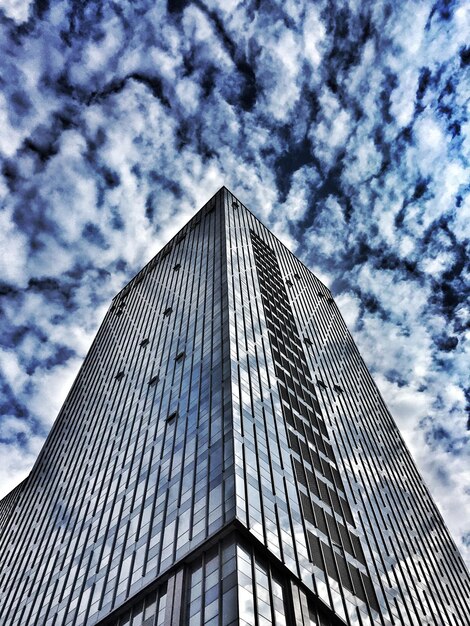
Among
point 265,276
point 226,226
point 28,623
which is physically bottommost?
point 28,623

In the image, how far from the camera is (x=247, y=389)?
5650cm

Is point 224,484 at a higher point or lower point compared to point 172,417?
lower

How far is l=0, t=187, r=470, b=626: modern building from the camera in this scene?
39.3m

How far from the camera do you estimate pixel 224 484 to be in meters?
42.8

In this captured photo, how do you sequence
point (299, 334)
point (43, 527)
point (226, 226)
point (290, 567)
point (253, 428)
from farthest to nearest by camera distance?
point (226, 226) < point (299, 334) < point (43, 527) < point (253, 428) < point (290, 567)

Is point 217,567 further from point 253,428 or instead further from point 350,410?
point 350,410

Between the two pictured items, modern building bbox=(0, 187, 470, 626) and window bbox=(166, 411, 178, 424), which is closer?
modern building bbox=(0, 187, 470, 626)

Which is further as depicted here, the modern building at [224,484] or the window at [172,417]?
the window at [172,417]

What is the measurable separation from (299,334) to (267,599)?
59.2 metres

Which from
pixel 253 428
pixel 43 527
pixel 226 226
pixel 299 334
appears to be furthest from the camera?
pixel 226 226

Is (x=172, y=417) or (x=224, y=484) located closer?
(x=224, y=484)

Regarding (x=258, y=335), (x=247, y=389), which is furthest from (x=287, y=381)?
(x=247, y=389)

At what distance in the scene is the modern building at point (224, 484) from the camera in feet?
129

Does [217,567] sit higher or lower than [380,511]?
lower
